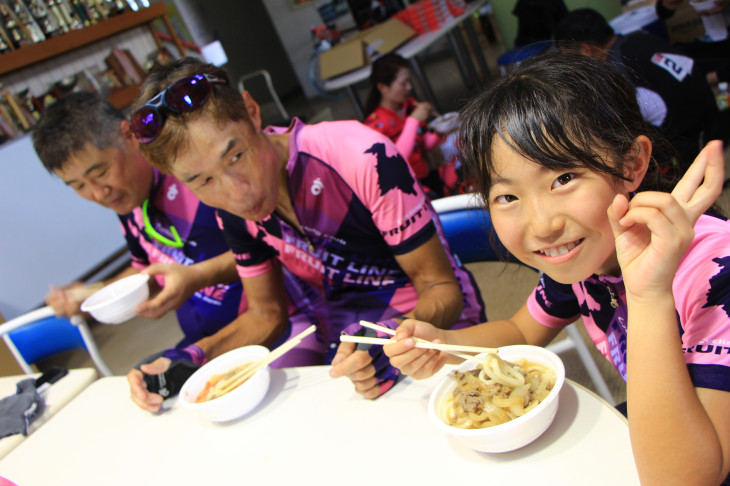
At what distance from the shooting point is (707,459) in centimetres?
65

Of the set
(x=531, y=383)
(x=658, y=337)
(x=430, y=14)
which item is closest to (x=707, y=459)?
(x=658, y=337)

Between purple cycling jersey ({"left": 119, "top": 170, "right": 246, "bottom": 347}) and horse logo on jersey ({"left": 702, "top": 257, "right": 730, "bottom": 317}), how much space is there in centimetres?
156

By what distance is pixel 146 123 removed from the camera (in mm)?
1295

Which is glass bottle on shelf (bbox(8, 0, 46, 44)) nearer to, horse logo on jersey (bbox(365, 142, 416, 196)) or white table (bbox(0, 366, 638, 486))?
white table (bbox(0, 366, 638, 486))

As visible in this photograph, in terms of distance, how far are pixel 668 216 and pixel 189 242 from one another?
169cm

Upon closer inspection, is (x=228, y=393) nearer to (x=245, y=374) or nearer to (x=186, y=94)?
(x=245, y=374)

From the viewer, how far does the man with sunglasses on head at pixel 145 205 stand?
1864 mm

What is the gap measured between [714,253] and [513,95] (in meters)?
0.34

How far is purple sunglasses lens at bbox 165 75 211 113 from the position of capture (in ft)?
4.20

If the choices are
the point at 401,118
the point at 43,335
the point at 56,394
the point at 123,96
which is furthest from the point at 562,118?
the point at 123,96

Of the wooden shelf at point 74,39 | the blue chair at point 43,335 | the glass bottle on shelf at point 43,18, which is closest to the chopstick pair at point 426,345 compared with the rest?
the blue chair at point 43,335

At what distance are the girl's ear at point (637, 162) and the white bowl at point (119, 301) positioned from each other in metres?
1.20

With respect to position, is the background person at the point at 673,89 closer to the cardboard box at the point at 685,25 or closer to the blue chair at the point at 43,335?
the cardboard box at the point at 685,25

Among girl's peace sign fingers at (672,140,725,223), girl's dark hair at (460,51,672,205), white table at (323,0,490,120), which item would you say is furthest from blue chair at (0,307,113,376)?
white table at (323,0,490,120)
